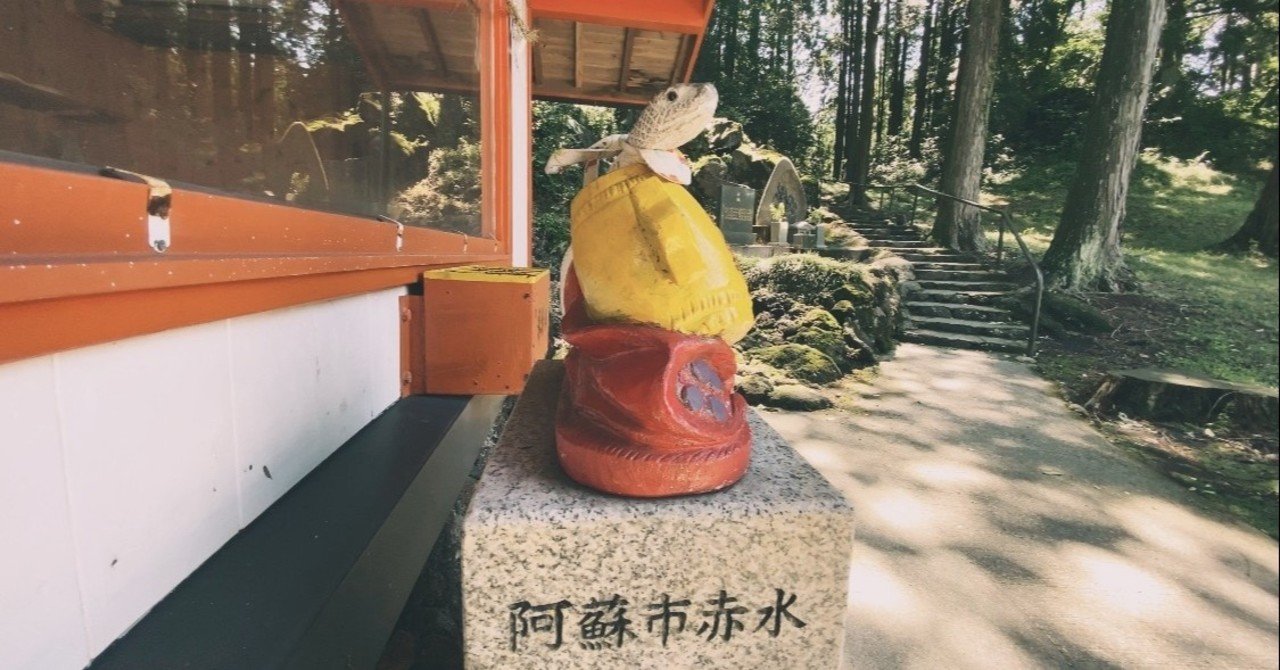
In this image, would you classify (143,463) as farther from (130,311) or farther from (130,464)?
(130,311)

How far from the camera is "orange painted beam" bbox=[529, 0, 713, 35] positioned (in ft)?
13.4

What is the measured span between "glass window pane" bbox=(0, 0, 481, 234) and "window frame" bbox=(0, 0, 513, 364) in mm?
54

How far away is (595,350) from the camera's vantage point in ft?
4.12

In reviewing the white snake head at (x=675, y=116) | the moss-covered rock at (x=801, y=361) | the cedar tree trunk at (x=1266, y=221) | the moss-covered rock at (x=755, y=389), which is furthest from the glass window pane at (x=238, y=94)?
the moss-covered rock at (x=801, y=361)

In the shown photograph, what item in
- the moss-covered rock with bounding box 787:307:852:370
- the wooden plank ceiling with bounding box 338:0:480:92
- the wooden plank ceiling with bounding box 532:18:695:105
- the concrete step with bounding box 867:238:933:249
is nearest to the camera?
the wooden plank ceiling with bounding box 338:0:480:92

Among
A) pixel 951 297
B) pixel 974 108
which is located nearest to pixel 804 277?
pixel 951 297

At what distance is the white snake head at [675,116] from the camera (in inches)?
47.6

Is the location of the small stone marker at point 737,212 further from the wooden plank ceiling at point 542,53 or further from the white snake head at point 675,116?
the white snake head at point 675,116

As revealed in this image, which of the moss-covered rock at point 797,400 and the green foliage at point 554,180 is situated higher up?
the green foliage at point 554,180

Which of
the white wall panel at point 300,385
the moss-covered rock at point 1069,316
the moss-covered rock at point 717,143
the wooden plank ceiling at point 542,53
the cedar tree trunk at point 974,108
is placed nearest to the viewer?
the moss-covered rock at point 1069,316

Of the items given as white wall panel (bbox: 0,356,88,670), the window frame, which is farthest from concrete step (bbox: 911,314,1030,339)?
white wall panel (bbox: 0,356,88,670)

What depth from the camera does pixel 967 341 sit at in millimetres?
2816

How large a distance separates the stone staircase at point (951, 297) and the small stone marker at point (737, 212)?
79.7 inches

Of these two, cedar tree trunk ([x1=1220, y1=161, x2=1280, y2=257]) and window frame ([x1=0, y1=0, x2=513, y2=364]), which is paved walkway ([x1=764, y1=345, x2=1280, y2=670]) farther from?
window frame ([x1=0, y1=0, x2=513, y2=364])
